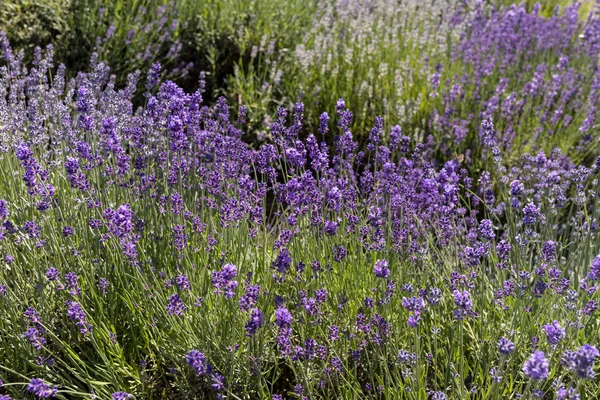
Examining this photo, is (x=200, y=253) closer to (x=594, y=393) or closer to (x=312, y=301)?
(x=312, y=301)

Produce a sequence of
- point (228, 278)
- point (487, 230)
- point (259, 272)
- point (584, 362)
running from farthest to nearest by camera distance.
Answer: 1. point (259, 272)
2. point (487, 230)
3. point (228, 278)
4. point (584, 362)

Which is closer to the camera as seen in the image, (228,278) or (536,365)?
(536,365)

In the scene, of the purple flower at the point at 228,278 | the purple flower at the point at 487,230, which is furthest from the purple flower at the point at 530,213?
the purple flower at the point at 228,278

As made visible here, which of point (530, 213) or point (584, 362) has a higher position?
point (584, 362)

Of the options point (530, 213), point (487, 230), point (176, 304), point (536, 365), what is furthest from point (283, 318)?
point (530, 213)

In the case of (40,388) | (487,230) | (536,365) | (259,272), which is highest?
(536,365)

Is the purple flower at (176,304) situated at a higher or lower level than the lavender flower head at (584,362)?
lower

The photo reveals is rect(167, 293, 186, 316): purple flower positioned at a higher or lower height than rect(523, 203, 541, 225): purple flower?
lower

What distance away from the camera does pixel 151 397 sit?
7.66ft

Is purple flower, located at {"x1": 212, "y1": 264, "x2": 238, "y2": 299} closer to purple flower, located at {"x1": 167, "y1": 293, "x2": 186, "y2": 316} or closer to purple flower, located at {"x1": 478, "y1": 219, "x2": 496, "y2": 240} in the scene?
purple flower, located at {"x1": 167, "y1": 293, "x2": 186, "y2": 316}

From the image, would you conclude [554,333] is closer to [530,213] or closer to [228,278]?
[530,213]

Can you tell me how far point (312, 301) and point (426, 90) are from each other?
134 inches

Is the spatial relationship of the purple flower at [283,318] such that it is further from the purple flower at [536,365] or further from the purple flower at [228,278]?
the purple flower at [536,365]

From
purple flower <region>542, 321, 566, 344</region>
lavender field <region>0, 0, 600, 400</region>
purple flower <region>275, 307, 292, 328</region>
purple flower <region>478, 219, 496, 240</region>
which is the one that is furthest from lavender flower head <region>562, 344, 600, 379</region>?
purple flower <region>478, 219, 496, 240</region>
